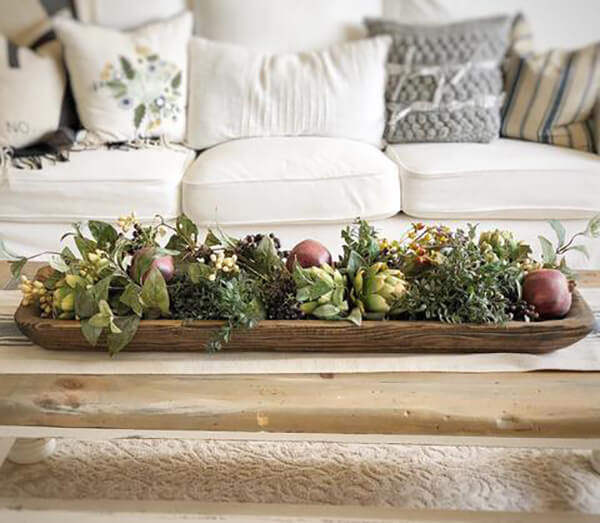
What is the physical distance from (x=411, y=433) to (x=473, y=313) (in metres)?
0.22

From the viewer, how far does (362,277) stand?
1.15m

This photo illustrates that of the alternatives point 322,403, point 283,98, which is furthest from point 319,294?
point 283,98

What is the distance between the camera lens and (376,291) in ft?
3.72

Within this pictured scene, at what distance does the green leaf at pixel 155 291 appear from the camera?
43.5 inches

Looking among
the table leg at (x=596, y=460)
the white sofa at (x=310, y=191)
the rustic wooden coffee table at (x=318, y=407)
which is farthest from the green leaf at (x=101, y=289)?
the table leg at (x=596, y=460)

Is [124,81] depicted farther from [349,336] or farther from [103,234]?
[349,336]

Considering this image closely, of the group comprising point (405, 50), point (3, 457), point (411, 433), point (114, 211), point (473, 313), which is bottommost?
point (3, 457)

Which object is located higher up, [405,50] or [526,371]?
[405,50]

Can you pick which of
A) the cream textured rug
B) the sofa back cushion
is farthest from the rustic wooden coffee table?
the sofa back cushion

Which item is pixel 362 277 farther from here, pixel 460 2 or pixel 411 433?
pixel 460 2

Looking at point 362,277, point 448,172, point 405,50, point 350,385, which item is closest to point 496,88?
point 405,50

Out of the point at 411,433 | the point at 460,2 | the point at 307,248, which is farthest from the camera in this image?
the point at 460,2

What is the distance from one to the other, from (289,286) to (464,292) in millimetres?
270

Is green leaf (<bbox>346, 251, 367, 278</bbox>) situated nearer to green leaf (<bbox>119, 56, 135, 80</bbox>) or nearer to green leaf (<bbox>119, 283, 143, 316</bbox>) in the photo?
green leaf (<bbox>119, 283, 143, 316</bbox>)
